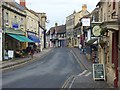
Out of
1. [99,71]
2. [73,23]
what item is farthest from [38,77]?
[73,23]

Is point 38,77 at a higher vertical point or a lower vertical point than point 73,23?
lower

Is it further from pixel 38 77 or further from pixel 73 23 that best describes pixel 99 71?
pixel 73 23

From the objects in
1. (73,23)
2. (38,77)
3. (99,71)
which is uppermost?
(73,23)

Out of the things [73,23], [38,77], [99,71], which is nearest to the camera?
[99,71]

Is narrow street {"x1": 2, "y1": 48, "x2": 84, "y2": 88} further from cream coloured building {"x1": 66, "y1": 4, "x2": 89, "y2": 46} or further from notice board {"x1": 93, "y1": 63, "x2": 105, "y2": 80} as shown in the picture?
cream coloured building {"x1": 66, "y1": 4, "x2": 89, "y2": 46}

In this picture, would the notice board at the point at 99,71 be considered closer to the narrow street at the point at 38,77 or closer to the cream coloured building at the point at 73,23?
the narrow street at the point at 38,77

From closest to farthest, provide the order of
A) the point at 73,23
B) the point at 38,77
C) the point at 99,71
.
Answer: the point at 99,71 < the point at 38,77 < the point at 73,23

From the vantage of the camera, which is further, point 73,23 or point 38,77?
point 73,23

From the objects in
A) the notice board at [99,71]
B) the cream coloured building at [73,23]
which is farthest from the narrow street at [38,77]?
the cream coloured building at [73,23]

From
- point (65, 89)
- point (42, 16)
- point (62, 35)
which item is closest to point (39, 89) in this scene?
point (65, 89)

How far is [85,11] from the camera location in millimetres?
89875

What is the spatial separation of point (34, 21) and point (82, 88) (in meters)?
44.9

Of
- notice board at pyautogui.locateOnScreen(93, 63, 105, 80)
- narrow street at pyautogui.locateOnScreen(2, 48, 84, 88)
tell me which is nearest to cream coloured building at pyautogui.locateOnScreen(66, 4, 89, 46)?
narrow street at pyautogui.locateOnScreen(2, 48, 84, 88)

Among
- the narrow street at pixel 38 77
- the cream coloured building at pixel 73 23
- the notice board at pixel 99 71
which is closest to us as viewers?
the narrow street at pixel 38 77
